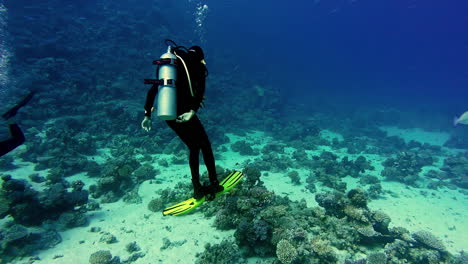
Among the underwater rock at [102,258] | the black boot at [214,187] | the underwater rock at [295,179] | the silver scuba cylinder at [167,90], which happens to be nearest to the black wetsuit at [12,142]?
the underwater rock at [102,258]

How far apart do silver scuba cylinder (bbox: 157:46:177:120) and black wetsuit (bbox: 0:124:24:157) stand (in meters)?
7.16

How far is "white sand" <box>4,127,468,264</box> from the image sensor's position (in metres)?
6.34

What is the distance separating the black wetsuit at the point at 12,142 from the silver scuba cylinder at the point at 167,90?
716 centimetres

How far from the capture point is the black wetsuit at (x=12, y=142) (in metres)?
6.67

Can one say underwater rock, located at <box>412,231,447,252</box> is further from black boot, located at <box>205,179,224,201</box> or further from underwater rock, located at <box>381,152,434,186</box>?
underwater rock, located at <box>381,152,434,186</box>

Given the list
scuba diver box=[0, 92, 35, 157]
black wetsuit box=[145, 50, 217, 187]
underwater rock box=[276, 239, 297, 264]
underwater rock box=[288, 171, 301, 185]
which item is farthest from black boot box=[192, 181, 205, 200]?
underwater rock box=[288, 171, 301, 185]

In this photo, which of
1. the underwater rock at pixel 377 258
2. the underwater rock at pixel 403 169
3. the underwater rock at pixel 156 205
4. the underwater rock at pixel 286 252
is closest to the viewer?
the underwater rock at pixel 286 252

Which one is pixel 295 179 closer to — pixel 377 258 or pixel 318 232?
pixel 318 232

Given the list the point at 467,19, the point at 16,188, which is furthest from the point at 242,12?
the point at 16,188

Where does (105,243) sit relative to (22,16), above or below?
below

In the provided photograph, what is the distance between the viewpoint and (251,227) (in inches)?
232

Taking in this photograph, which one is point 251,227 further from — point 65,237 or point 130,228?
point 65,237

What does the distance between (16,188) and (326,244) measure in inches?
432

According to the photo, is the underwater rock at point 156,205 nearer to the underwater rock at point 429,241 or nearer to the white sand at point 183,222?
the white sand at point 183,222
